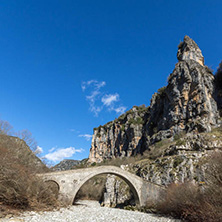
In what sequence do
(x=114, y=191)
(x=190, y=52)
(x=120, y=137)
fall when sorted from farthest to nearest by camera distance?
(x=120, y=137)
(x=190, y=52)
(x=114, y=191)

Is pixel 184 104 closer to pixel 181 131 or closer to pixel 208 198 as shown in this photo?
pixel 181 131

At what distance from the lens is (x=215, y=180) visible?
8.69 meters

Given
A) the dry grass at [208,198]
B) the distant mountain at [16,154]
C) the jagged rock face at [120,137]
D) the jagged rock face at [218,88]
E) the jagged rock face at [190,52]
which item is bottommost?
the dry grass at [208,198]

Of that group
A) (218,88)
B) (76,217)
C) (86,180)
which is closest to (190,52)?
(218,88)

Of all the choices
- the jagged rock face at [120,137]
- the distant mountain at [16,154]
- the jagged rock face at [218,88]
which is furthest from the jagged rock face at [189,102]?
the distant mountain at [16,154]

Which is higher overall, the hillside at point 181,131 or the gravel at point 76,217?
the hillside at point 181,131

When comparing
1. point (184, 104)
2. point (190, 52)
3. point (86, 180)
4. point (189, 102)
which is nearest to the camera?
point (86, 180)

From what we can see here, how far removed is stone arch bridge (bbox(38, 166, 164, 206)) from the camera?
819 inches

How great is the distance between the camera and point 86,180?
2284cm

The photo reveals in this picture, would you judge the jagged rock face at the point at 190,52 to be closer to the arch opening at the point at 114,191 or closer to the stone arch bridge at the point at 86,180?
the arch opening at the point at 114,191

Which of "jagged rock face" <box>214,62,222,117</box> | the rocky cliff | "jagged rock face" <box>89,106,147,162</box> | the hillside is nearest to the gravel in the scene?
the hillside

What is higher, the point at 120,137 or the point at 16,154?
the point at 120,137

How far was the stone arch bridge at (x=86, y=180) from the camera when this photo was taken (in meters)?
20.8

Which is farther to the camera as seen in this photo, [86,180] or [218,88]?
[218,88]
